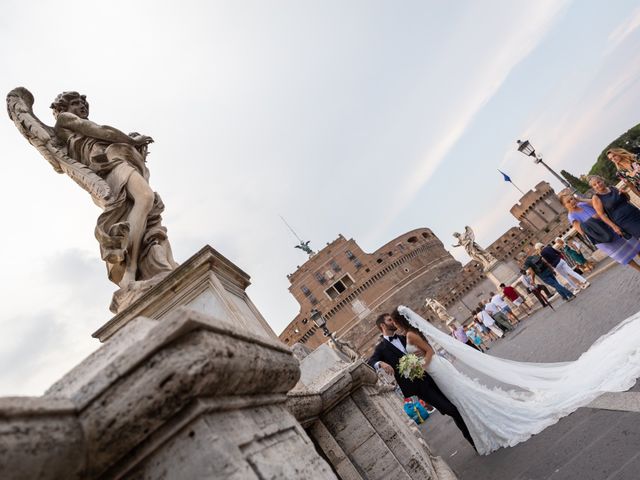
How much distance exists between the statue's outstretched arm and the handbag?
6.22 m

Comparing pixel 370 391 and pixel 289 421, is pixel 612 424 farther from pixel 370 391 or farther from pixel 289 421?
pixel 289 421

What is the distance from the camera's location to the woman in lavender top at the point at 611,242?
543 cm

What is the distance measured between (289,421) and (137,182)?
3.09 m

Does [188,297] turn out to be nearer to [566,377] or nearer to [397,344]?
[397,344]

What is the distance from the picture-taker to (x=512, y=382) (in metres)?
4.68

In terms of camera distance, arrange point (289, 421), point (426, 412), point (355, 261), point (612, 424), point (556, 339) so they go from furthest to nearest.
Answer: point (355, 261) < point (426, 412) < point (556, 339) < point (612, 424) < point (289, 421)

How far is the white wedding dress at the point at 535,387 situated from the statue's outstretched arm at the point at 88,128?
3780 millimetres

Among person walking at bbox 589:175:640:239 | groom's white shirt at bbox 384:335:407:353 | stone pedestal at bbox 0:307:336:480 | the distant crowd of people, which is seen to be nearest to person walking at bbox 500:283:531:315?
the distant crowd of people

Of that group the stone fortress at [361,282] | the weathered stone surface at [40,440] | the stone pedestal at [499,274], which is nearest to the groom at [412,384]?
the weathered stone surface at [40,440]

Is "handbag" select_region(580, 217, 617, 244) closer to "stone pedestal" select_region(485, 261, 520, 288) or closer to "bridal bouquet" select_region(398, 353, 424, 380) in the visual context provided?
"bridal bouquet" select_region(398, 353, 424, 380)

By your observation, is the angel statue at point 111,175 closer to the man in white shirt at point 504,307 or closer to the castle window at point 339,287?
the man in white shirt at point 504,307

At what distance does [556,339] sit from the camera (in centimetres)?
650

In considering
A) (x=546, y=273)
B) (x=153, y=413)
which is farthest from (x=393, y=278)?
(x=153, y=413)

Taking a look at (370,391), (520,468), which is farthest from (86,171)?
(520,468)
